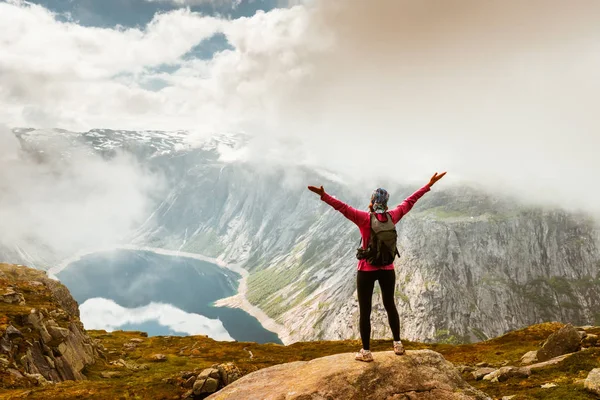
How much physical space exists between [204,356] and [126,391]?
64477mm

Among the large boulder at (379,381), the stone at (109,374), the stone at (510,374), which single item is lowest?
the stone at (109,374)

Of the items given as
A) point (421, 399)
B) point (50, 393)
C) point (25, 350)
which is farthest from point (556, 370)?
point (25, 350)

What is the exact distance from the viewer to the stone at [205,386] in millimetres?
29641

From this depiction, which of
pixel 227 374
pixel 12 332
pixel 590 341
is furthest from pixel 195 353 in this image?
pixel 590 341

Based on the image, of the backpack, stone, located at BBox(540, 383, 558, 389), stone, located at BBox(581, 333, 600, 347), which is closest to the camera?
the backpack

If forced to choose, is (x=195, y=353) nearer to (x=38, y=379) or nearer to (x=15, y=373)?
(x=38, y=379)

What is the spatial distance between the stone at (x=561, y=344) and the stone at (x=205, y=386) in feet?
101

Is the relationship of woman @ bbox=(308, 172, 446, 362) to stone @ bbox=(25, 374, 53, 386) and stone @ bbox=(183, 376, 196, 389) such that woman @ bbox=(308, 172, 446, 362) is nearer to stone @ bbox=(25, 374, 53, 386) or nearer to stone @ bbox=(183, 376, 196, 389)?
stone @ bbox=(183, 376, 196, 389)

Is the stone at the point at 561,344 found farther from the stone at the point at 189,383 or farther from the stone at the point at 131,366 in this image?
the stone at the point at 131,366

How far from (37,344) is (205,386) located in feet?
79.4

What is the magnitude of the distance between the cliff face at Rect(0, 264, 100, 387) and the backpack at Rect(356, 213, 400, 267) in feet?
112

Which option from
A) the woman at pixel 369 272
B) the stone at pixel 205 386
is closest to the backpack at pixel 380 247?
the woman at pixel 369 272

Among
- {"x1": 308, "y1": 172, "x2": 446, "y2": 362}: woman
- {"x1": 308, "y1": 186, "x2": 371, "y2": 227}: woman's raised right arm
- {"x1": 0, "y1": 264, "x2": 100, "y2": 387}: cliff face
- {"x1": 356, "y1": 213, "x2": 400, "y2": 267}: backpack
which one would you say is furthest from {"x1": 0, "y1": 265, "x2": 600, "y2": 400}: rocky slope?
{"x1": 308, "y1": 186, "x2": 371, "y2": 227}: woman's raised right arm

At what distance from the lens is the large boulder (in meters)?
12.9
